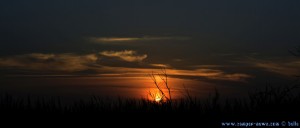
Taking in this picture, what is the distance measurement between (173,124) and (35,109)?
4.48 metres

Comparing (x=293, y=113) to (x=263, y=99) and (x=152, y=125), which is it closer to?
(x=263, y=99)

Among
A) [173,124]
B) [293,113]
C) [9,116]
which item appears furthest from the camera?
[9,116]

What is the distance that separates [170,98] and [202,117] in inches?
70.5

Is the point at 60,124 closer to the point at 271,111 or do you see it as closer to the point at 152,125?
the point at 152,125

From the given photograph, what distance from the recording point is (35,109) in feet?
59.8

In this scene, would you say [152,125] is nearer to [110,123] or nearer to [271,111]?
[110,123]

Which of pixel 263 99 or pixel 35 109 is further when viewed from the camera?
pixel 35 109

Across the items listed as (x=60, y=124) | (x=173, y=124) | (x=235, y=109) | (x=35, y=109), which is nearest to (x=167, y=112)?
(x=173, y=124)

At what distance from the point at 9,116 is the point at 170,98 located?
470 centimetres

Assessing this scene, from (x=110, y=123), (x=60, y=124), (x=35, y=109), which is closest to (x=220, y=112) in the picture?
(x=110, y=123)

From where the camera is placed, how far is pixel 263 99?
17125mm

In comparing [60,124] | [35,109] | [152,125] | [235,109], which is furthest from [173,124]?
[35,109]

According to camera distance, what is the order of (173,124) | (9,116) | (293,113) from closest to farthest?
1. (293,113)
2. (173,124)
3. (9,116)

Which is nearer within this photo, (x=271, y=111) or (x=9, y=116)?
(x=271, y=111)
